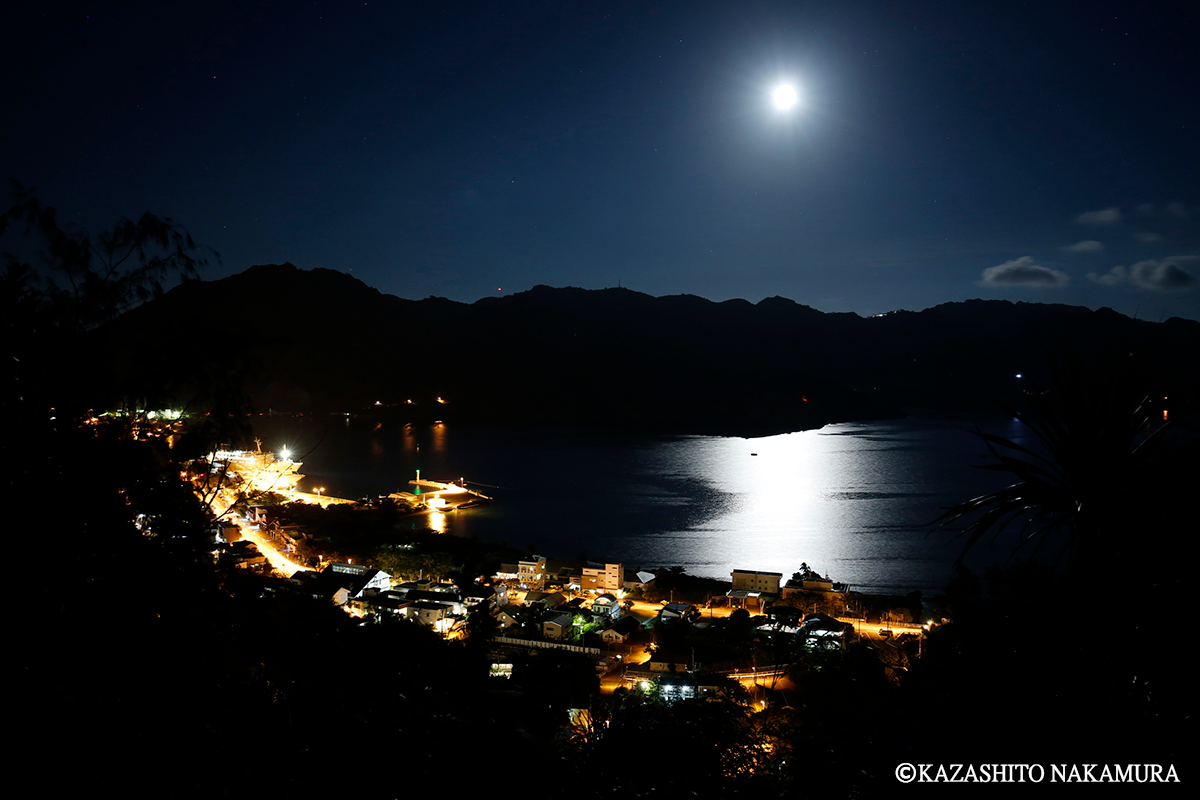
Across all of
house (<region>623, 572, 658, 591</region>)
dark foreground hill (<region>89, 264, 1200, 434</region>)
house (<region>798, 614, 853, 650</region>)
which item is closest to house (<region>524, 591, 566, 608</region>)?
house (<region>623, 572, 658, 591</region>)

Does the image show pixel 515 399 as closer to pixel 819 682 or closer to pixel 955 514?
pixel 819 682

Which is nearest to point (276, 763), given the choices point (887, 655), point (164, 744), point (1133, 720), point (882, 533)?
point (164, 744)

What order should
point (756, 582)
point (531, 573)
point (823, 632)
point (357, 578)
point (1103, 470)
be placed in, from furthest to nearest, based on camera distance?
1. point (531, 573)
2. point (756, 582)
3. point (357, 578)
4. point (823, 632)
5. point (1103, 470)

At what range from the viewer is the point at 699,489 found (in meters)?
21.5

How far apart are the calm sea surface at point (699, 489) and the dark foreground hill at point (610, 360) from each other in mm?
6364

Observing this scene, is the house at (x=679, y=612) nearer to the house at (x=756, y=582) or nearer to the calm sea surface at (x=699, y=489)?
the house at (x=756, y=582)

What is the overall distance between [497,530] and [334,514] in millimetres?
3928

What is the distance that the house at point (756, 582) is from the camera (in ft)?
34.0

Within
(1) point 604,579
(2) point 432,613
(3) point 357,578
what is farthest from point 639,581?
(3) point 357,578

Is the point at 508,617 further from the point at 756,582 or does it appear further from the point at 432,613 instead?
the point at 756,582

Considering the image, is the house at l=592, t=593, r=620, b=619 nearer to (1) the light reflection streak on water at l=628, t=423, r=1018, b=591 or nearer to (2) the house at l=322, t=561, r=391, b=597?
(2) the house at l=322, t=561, r=391, b=597

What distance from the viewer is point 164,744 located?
5.03 feet

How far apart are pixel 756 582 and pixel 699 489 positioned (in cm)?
1101

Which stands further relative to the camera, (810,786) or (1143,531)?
(810,786)
